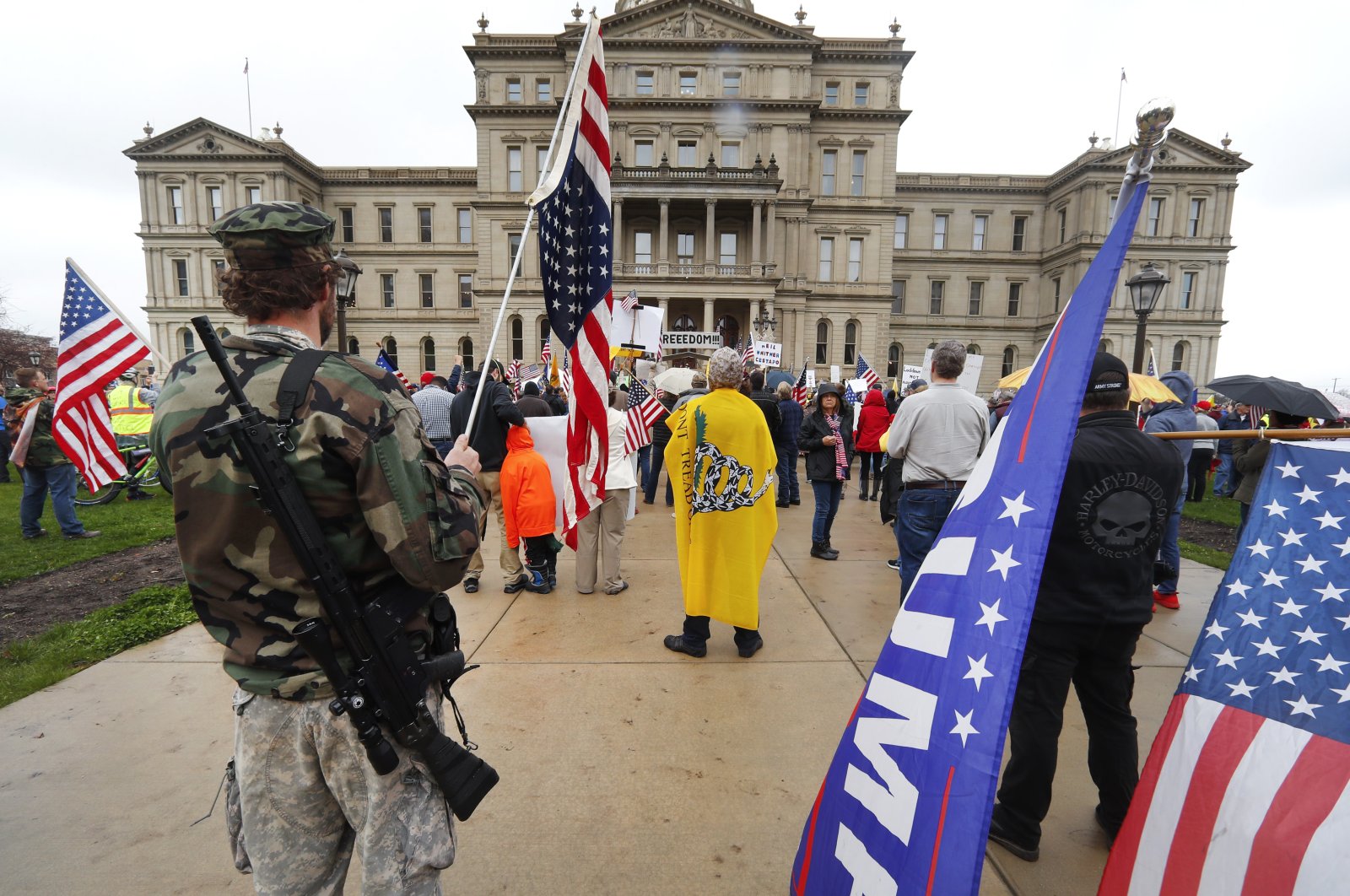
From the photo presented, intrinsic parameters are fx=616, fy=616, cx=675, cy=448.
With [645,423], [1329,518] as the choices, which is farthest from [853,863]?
[645,423]

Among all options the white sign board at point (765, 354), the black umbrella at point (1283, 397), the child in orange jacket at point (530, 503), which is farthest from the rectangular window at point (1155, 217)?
the child in orange jacket at point (530, 503)

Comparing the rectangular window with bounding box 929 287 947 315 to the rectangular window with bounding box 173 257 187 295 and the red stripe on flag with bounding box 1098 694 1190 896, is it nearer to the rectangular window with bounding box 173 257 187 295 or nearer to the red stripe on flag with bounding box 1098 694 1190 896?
the red stripe on flag with bounding box 1098 694 1190 896

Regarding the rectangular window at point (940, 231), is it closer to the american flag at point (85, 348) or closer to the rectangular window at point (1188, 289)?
the rectangular window at point (1188, 289)

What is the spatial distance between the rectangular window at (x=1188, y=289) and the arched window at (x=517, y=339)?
4601cm

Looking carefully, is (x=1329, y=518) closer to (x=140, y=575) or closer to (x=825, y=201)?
(x=140, y=575)

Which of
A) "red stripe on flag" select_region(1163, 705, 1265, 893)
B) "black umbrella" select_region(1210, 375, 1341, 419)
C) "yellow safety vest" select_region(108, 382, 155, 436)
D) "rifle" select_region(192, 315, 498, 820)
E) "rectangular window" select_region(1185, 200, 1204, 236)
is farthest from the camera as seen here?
"rectangular window" select_region(1185, 200, 1204, 236)

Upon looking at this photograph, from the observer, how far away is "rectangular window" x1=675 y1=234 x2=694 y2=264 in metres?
39.1

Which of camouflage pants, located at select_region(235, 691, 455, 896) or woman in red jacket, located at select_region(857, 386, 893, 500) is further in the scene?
woman in red jacket, located at select_region(857, 386, 893, 500)

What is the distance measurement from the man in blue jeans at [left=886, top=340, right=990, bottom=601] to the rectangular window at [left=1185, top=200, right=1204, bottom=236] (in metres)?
53.2

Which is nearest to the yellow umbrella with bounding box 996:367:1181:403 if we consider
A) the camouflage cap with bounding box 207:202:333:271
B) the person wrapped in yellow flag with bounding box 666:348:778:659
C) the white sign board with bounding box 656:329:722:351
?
the person wrapped in yellow flag with bounding box 666:348:778:659

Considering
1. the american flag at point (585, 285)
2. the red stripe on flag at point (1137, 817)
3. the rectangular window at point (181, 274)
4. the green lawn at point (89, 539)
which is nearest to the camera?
the red stripe on flag at point (1137, 817)

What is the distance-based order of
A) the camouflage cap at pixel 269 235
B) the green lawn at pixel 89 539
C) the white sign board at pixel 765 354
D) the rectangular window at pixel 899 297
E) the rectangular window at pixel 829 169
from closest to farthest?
the camouflage cap at pixel 269 235 → the green lawn at pixel 89 539 → the white sign board at pixel 765 354 → the rectangular window at pixel 829 169 → the rectangular window at pixel 899 297

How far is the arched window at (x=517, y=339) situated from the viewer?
1560 inches

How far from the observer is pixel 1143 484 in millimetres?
2271
